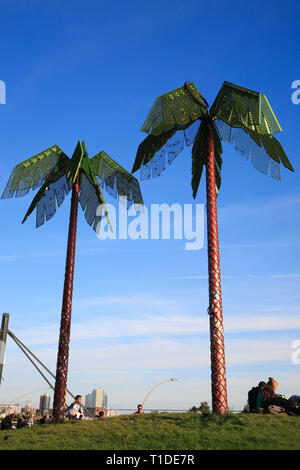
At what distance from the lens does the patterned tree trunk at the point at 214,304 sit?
47.0 feet

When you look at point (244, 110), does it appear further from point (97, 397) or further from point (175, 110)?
point (97, 397)

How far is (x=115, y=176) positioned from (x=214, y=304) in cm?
980

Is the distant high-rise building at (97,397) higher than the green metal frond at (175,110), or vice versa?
the green metal frond at (175,110)

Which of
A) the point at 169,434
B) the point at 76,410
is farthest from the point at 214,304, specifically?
the point at 76,410

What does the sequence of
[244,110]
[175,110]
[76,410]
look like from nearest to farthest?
1. [244,110]
2. [175,110]
3. [76,410]

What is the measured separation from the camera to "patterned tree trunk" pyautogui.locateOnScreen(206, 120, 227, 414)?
1432cm

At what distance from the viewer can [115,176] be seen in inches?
878

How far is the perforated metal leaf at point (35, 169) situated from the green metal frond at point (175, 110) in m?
6.54

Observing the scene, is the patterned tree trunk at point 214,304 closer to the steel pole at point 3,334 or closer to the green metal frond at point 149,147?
the green metal frond at point 149,147

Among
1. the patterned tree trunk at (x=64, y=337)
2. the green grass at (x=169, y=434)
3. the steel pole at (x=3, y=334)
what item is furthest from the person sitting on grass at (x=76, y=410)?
the steel pole at (x=3, y=334)

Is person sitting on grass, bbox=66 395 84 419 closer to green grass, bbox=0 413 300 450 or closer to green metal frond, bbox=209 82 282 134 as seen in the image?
green grass, bbox=0 413 300 450

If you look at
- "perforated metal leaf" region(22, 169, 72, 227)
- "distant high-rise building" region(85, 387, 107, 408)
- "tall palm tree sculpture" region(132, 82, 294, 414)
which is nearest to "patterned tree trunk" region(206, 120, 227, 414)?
"tall palm tree sculpture" region(132, 82, 294, 414)
